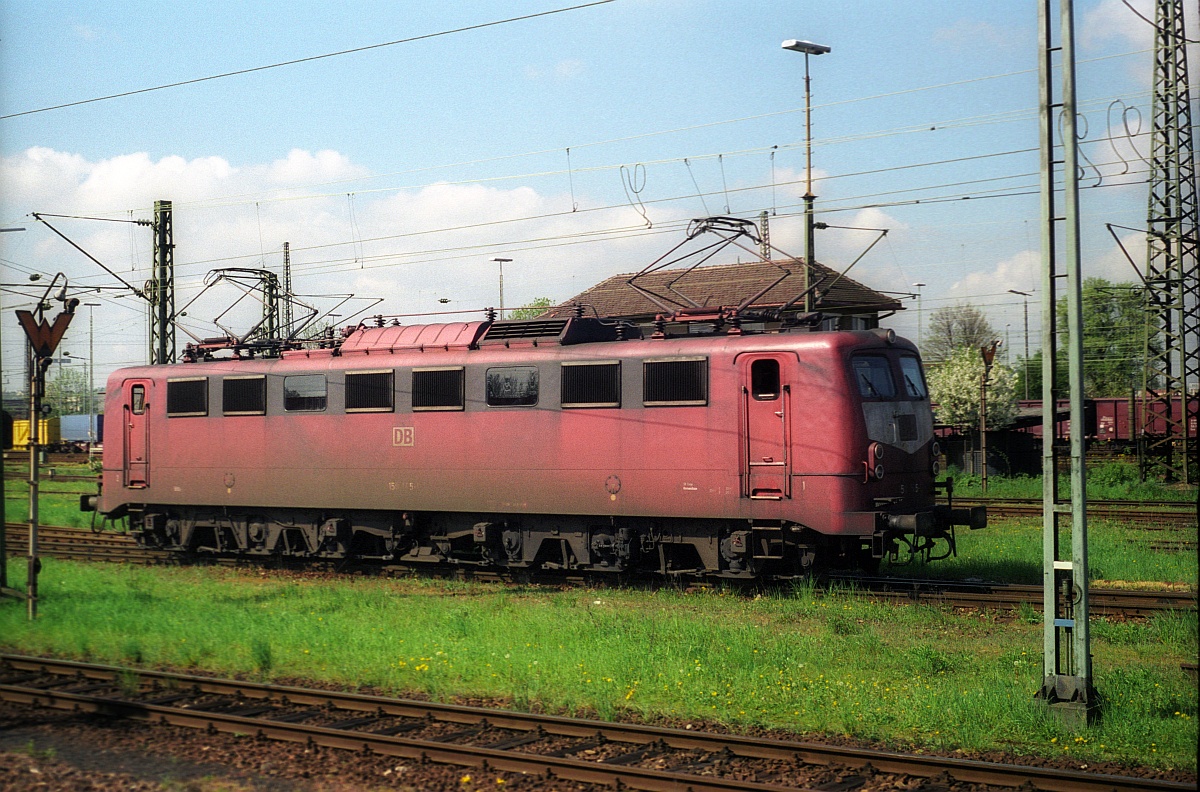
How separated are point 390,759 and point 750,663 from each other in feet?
13.5

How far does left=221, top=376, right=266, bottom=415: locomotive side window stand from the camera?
20047mm

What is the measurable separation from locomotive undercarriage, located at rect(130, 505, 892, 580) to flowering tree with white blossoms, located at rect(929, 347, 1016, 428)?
3754 centimetres

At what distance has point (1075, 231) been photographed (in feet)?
31.3

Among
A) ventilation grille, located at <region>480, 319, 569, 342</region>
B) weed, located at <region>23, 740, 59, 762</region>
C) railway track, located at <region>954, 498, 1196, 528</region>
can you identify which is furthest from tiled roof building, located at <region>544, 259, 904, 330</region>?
weed, located at <region>23, 740, 59, 762</region>

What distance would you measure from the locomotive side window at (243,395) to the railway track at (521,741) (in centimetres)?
883

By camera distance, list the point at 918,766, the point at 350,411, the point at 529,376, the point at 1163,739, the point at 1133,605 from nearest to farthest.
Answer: the point at 918,766, the point at 1163,739, the point at 1133,605, the point at 529,376, the point at 350,411

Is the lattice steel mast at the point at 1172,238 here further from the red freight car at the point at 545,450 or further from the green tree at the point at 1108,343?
the green tree at the point at 1108,343

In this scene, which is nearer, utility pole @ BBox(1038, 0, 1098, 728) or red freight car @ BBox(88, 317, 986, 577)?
utility pole @ BBox(1038, 0, 1098, 728)

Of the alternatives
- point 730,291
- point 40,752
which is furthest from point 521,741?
point 730,291

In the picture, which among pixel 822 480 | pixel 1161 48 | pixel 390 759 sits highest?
pixel 1161 48

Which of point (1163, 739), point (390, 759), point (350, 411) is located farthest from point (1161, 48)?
point (390, 759)

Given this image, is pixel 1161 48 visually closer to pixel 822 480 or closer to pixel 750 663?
pixel 822 480

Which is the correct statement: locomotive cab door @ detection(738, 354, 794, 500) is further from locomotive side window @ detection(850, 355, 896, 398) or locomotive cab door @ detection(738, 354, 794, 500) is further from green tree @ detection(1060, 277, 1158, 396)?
green tree @ detection(1060, 277, 1158, 396)

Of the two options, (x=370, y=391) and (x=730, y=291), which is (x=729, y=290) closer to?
(x=730, y=291)
